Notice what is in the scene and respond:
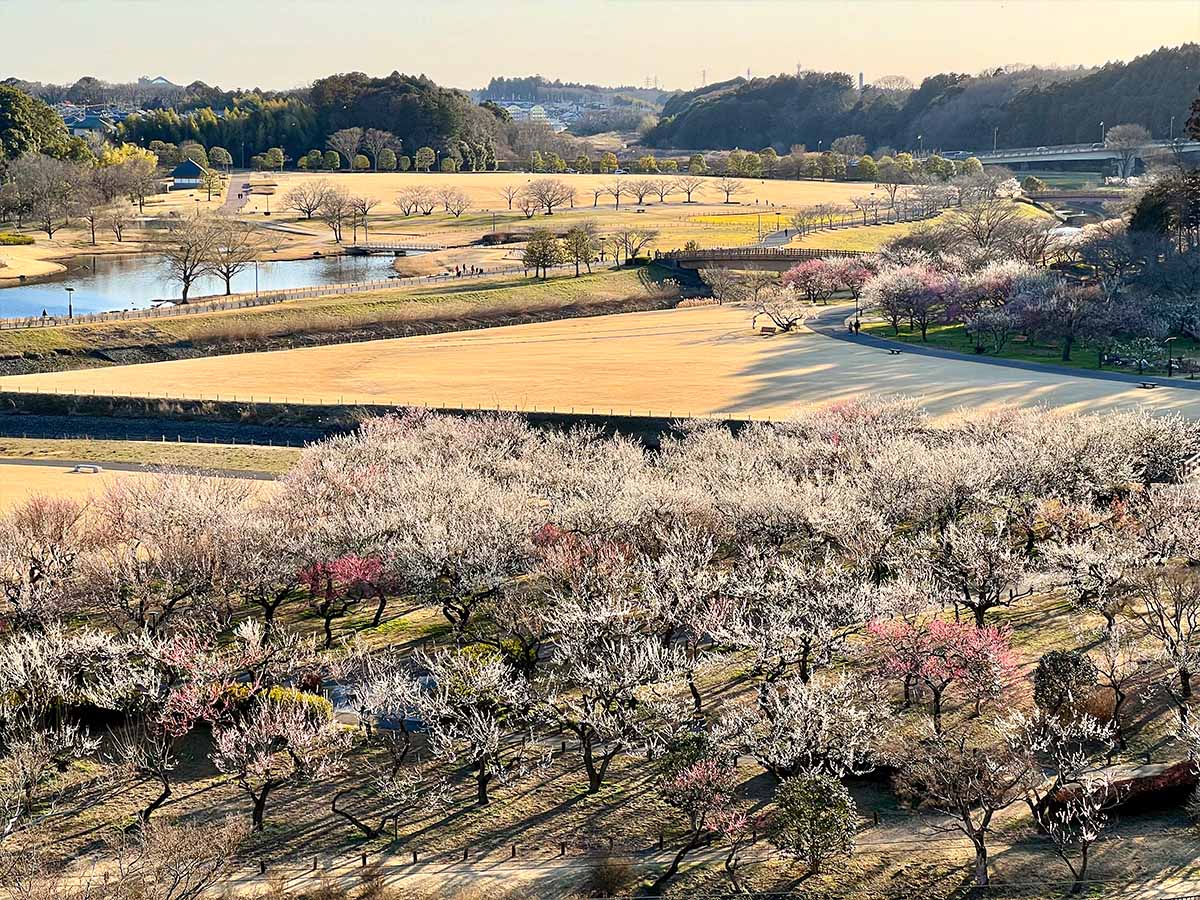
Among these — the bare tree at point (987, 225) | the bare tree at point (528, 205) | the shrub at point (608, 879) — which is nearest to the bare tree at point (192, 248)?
the bare tree at point (528, 205)

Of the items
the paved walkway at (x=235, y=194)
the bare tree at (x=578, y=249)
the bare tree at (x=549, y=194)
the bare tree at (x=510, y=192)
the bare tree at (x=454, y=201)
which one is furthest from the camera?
the bare tree at (x=510, y=192)

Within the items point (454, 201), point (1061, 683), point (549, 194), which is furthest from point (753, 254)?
point (1061, 683)

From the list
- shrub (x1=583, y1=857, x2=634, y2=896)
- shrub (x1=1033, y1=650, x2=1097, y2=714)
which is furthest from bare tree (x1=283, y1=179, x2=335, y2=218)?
shrub (x1=583, y1=857, x2=634, y2=896)

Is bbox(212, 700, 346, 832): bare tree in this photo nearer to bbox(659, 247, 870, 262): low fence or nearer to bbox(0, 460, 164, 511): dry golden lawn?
bbox(0, 460, 164, 511): dry golden lawn

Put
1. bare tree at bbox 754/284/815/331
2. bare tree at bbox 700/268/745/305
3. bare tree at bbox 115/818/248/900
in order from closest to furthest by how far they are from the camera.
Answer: bare tree at bbox 115/818/248/900
bare tree at bbox 754/284/815/331
bare tree at bbox 700/268/745/305

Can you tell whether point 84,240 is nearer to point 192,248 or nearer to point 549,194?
point 192,248

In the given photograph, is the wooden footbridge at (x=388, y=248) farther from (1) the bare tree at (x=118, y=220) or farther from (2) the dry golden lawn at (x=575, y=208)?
(1) the bare tree at (x=118, y=220)
